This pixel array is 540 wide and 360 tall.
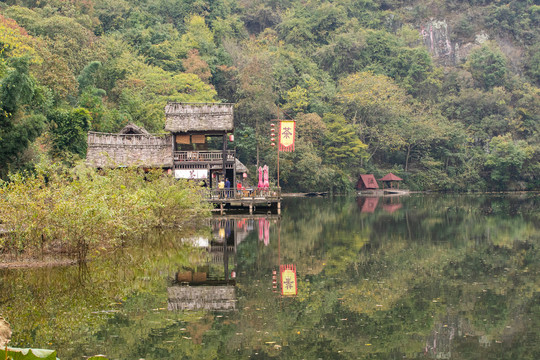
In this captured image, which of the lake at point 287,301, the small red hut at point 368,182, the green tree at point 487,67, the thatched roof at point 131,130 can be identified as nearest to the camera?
the lake at point 287,301

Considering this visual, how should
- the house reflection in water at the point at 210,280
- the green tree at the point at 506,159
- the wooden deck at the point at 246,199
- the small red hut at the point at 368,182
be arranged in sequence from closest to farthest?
the house reflection in water at the point at 210,280 < the wooden deck at the point at 246,199 < the small red hut at the point at 368,182 < the green tree at the point at 506,159

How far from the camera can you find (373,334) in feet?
27.9

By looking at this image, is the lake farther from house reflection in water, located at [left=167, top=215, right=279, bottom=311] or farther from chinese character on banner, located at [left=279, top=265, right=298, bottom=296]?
chinese character on banner, located at [left=279, top=265, right=298, bottom=296]

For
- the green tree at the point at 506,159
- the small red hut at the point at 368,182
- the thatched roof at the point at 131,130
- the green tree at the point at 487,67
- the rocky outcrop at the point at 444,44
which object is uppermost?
the rocky outcrop at the point at 444,44

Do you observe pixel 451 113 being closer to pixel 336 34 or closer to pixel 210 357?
pixel 336 34

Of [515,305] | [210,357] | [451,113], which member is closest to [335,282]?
[515,305]

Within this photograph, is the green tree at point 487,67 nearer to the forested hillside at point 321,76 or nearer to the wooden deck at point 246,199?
the forested hillside at point 321,76

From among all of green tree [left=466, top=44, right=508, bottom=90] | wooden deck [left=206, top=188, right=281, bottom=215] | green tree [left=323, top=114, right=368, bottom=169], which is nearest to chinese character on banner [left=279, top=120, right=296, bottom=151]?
wooden deck [left=206, top=188, right=281, bottom=215]

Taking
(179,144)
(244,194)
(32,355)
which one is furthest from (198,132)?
(32,355)

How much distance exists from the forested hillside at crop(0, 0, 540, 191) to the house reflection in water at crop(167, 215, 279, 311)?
46.1 ft

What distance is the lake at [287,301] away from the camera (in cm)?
799

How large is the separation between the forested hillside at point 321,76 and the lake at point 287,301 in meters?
16.9

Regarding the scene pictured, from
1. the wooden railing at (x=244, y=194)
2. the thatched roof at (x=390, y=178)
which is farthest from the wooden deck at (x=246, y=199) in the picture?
the thatched roof at (x=390, y=178)

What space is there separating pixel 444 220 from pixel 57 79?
21.7m
